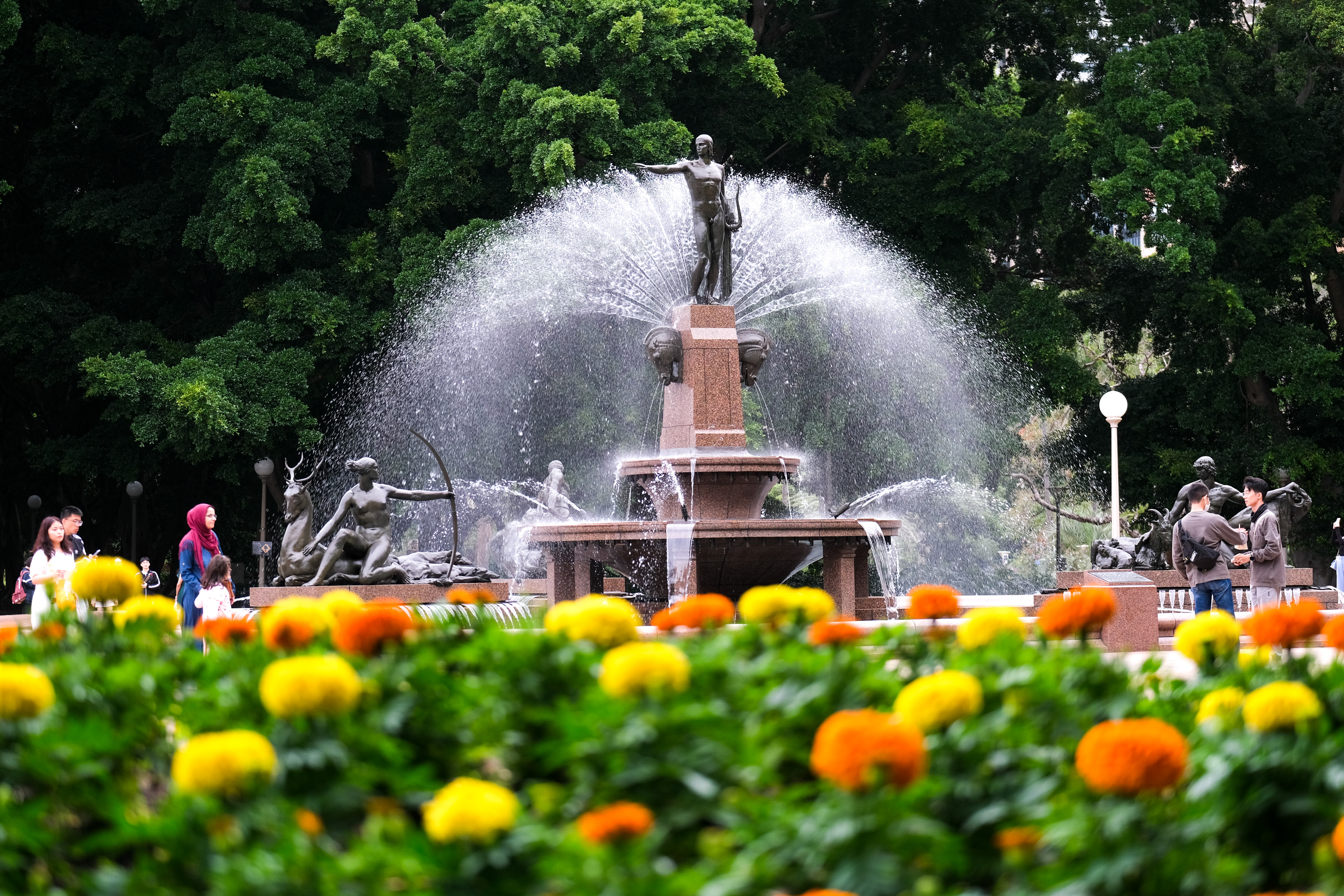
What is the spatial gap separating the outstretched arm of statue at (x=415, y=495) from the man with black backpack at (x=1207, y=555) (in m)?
6.21


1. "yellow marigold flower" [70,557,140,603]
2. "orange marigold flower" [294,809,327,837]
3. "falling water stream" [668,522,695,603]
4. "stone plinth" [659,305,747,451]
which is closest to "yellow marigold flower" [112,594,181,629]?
"yellow marigold flower" [70,557,140,603]

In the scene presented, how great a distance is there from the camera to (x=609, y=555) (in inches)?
522

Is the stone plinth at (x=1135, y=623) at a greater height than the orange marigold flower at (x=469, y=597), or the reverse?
the orange marigold flower at (x=469, y=597)

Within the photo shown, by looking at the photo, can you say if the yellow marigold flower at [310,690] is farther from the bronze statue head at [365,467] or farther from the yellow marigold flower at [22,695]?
the bronze statue head at [365,467]

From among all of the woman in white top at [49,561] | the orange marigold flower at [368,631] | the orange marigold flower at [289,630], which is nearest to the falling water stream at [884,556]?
the woman in white top at [49,561]

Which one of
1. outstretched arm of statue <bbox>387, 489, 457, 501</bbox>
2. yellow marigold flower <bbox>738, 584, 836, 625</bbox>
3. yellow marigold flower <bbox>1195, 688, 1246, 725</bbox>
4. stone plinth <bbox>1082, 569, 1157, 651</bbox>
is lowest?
stone plinth <bbox>1082, 569, 1157, 651</bbox>

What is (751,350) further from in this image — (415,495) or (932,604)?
(932,604)

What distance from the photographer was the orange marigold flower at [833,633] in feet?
9.75

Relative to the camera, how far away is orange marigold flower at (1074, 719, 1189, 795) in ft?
6.82

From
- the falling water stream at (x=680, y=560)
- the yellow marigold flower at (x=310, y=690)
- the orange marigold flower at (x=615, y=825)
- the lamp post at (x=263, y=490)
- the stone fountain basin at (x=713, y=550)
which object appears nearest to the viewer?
the orange marigold flower at (x=615, y=825)

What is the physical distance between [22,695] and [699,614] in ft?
4.51

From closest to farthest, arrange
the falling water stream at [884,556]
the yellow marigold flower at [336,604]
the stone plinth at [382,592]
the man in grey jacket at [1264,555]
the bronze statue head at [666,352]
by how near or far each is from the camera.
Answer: the yellow marigold flower at [336,604] < the man in grey jacket at [1264,555] < the falling water stream at [884,556] < the stone plinth at [382,592] < the bronze statue head at [666,352]

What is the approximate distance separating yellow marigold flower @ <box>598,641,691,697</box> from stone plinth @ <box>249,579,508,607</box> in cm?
1157

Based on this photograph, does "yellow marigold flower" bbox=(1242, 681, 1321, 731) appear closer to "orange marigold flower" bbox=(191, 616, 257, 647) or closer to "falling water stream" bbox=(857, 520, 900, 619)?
"orange marigold flower" bbox=(191, 616, 257, 647)
